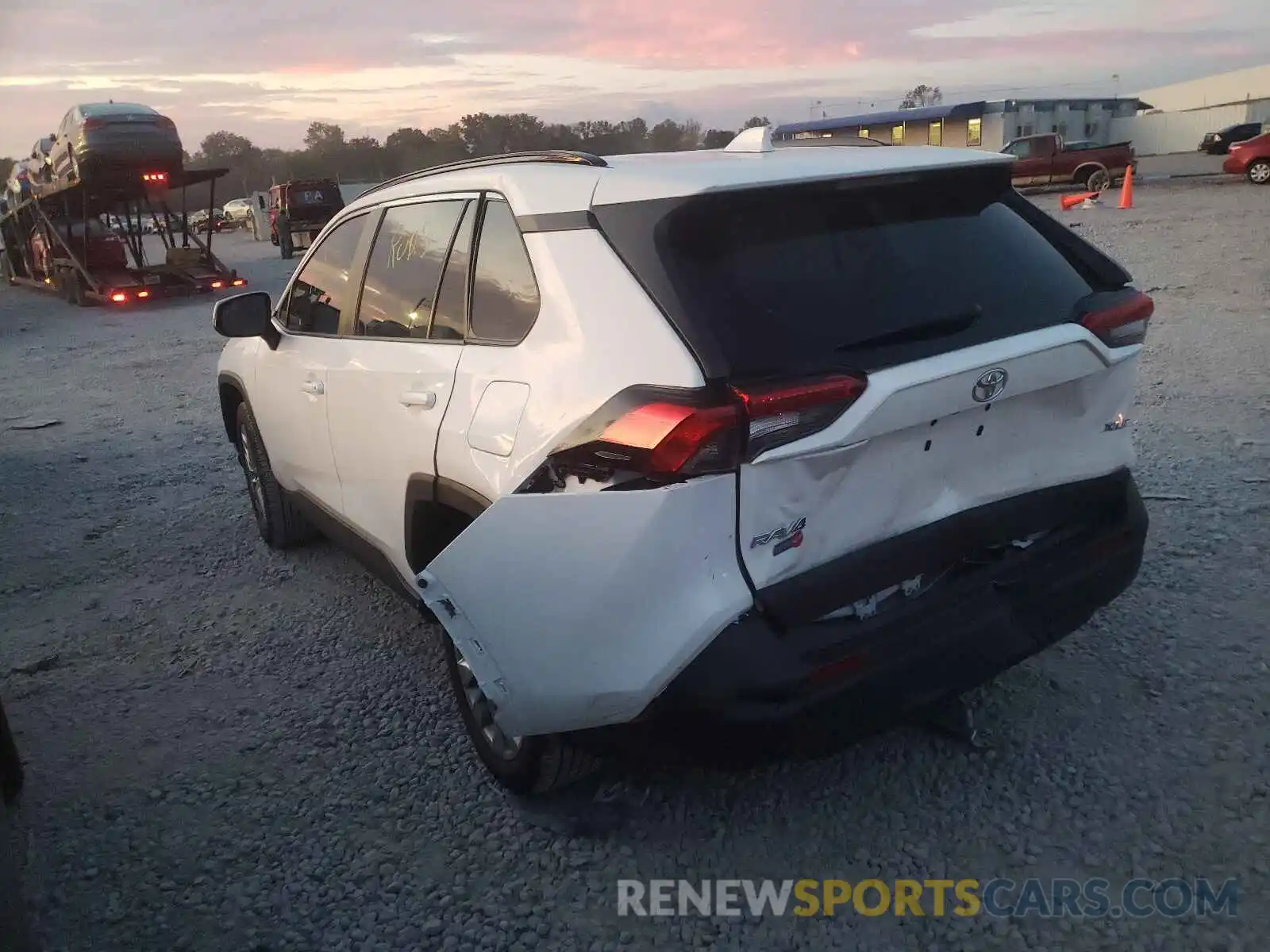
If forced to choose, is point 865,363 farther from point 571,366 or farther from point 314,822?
point 314,822

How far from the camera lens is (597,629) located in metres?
2.28

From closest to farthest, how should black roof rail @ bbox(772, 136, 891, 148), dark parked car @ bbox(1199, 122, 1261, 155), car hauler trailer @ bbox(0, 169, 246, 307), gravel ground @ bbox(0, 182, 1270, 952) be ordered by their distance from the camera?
gravel ground @ bbox(0, 182, 1270, 952)
black roof rail @ bbox(772, 136, 891, 148)
car hauler trailer @ bbox(0, 169, 246, 307)
dark parked car @ bbox(1199, 122, 1261, 155)

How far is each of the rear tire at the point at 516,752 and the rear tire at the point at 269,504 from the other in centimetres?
208

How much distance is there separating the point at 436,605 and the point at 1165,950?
6.49 ft

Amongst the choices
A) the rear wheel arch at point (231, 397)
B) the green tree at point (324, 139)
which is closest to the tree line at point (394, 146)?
the green tree at point (324, 139)

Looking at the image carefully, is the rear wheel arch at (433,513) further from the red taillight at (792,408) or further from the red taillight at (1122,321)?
the red taillight at (1122,321)

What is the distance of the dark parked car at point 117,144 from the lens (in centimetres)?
1664

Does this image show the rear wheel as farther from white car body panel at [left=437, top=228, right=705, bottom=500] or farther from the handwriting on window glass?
white car body panel at [left=437, top=228, right=705, bottom=500]

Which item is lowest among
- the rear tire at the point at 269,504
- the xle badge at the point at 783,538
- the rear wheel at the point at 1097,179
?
the rear wheel at the point at 1097,179

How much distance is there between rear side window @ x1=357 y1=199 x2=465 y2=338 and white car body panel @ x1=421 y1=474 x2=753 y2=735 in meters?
1.01

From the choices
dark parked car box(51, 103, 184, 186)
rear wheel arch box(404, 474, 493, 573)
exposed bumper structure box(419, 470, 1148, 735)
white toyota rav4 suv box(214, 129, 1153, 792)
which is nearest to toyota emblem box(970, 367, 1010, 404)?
white toyota rav4 suv box(214, 129, 1153, 792)

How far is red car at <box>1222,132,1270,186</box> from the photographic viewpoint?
23031 millimetres

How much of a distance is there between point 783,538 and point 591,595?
47 centimetres

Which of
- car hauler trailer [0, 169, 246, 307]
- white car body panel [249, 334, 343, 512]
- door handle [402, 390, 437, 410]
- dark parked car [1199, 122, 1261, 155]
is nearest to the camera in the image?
door handle [402, 390, 437, 410]
